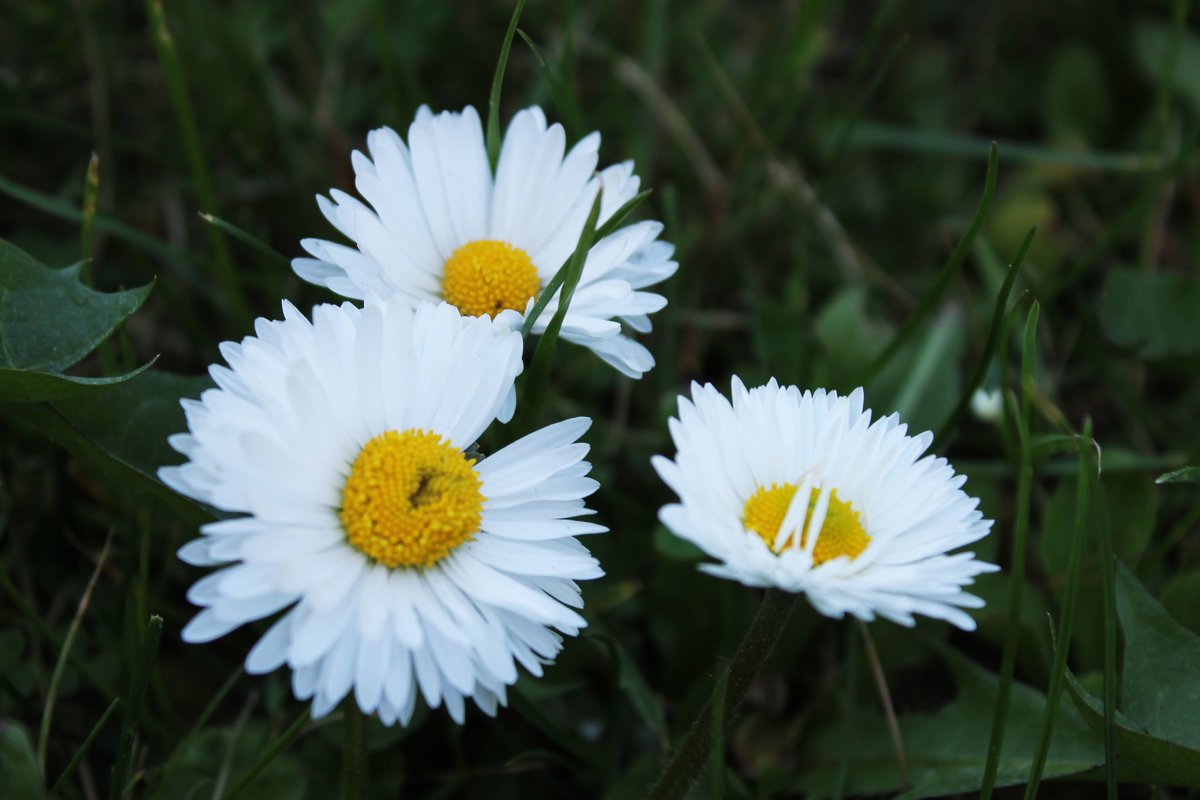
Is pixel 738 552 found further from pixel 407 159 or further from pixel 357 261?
pixel 407 159

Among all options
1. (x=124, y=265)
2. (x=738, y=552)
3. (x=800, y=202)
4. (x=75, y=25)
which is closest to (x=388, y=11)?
(x=75, y=25)

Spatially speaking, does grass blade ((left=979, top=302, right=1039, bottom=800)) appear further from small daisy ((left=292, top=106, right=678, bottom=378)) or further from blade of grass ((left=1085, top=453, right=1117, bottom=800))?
small daisy ((left=292, top=106, right=678, bottom=378))

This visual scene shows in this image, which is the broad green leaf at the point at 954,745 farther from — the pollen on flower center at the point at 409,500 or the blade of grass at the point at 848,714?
the pollen on flower center at the point at 409,500

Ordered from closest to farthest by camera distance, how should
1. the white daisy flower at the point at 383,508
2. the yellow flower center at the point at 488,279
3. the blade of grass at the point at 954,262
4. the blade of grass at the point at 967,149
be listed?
the white daisy flower at the point at 383,508 → the yellow flower center at the point at 488,279 → the blade of grass at the point at 954,262 → the blade of grass at the point at 967,149

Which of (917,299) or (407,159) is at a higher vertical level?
(407,159)

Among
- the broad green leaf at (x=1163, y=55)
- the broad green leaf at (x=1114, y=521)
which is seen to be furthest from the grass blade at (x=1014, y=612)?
the broad green leaf at (x=1163, y=55)

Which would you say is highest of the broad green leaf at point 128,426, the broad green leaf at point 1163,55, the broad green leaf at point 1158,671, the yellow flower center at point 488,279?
the broad green leaf at point 1163,55
